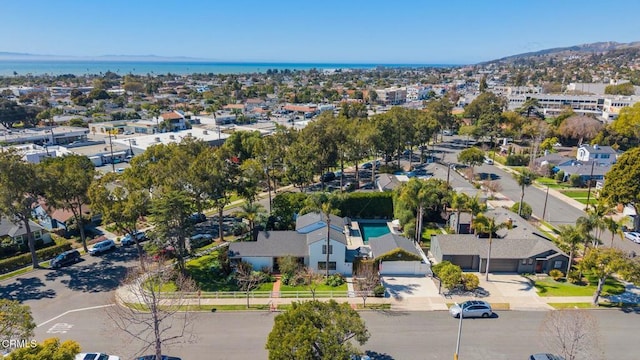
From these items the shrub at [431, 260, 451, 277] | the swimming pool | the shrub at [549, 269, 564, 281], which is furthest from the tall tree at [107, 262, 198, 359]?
the shrub at [549, 269, 564, 281]

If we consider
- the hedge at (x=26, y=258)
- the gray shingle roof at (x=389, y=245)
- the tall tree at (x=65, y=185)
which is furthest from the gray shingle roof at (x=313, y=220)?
the hedge at (x=26, y=258)

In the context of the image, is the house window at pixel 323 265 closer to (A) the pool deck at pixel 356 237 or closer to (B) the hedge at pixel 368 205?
(A) the pool deck at pixel 356 237

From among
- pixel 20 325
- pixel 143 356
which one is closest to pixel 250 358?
pixel 143 356

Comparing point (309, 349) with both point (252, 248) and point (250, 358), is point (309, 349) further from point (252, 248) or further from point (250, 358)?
point (252, 248)

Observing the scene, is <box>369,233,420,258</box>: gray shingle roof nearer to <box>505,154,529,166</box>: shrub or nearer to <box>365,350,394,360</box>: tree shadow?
<box>365,350,394,360</box>: tree shadow

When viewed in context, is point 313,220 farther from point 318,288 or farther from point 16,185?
point 16,185
